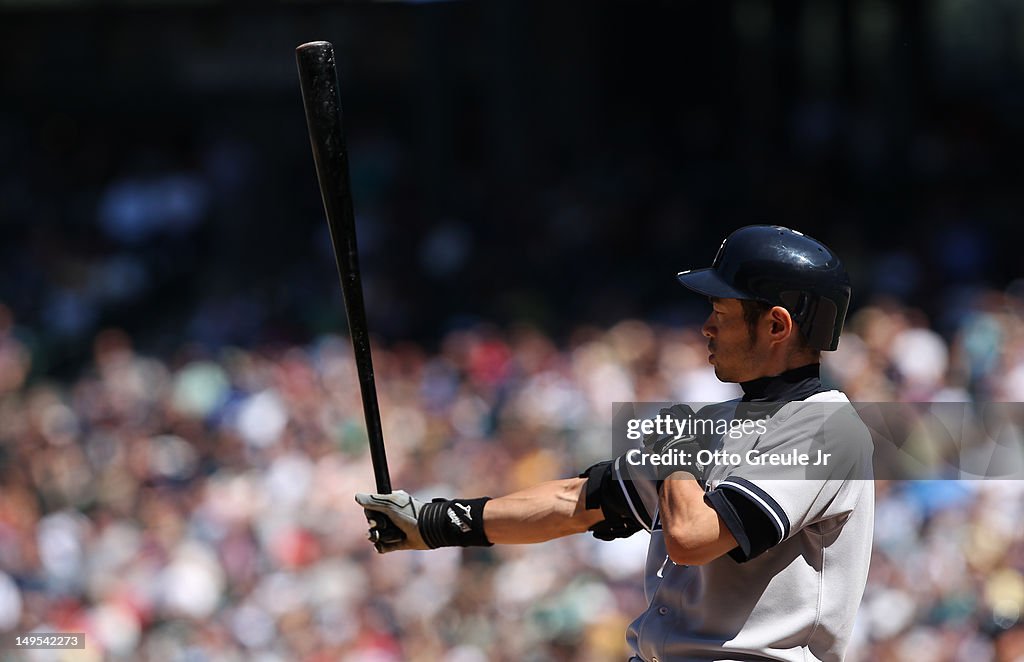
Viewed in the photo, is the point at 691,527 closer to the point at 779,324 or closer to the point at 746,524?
the point at 746,524

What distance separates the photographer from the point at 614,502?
273 centimetres

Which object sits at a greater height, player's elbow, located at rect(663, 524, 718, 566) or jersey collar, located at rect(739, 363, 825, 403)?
jersey collar, located at rect(739, 363, 825, 403)

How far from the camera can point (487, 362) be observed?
9.16 metres

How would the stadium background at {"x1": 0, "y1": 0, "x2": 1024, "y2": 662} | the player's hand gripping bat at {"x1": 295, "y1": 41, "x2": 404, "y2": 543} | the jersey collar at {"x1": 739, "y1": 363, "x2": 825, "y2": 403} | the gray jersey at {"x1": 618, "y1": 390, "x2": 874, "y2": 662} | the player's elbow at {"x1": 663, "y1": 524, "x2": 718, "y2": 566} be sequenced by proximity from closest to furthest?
1. the player's elbow at {"x1": 663, "y1": 524, "x2": 718, "y2": 566}
2. the gray jersey at {"x1": 618, "y1": 390, "x2": 874, "y2": 662}
3. the jersey collar at {"x1": 739, "y1": 363, "x2": 825, "y2": 403}
4. the player's hand gripping bat at {"x1": 295, "y1": 41, "x2": 404, "y2": 543}
5. the stadium background at {"x1": 0, "y1": 0, "x2": 1024, "y2": 662}

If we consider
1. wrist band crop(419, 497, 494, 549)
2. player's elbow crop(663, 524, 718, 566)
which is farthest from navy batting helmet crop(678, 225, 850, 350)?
wrist band crop(419, 497, 494, 549)

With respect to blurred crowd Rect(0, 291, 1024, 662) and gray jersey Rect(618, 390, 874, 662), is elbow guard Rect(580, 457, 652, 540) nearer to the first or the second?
gray jersey Rect(618, 390, 874, 662)

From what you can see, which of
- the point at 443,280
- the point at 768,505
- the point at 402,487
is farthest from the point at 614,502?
the point at 443,280

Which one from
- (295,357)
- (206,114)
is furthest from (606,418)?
(206,114)

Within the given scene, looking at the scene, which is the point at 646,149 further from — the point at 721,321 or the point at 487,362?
the point at 721,321

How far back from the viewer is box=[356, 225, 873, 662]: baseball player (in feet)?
7.84

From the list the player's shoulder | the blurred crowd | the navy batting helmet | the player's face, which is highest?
the navy batting helmet

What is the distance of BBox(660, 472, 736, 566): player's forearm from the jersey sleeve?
0.02 meters

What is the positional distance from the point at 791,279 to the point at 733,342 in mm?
162

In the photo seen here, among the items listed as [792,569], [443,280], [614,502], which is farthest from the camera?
[443,280]
